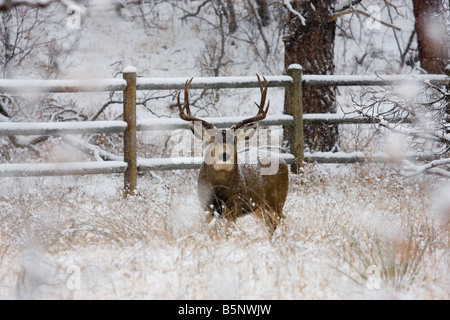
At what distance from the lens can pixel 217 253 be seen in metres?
3.66

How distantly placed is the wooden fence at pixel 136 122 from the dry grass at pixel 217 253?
71 cm

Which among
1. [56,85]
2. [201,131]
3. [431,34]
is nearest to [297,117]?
[201,131]

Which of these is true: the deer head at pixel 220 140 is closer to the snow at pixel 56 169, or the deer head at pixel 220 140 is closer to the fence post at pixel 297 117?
the snow at pixel 56 169

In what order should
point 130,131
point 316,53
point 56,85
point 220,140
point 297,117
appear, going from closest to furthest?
point 220,140 → point 56,85 → point 130,131 → point 297,117 → point 316,53

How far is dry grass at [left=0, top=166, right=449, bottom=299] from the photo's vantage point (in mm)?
2986

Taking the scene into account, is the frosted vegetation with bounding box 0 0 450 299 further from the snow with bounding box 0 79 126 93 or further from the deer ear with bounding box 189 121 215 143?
the snow with bounding box 0 79 126 93

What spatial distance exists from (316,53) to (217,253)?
180 inches

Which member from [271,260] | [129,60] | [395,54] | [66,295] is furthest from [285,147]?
[395,54]

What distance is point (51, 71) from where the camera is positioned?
11.9 meters

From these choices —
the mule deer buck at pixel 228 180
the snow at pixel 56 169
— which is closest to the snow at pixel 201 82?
the snow at pixel 56 169

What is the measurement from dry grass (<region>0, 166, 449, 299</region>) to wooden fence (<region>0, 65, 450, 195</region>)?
0.71 meters

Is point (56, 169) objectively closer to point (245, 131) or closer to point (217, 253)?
point (245, 131)
